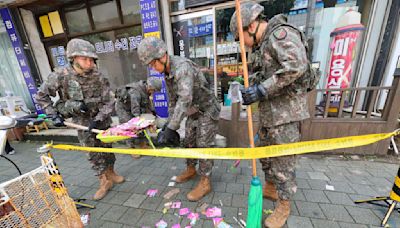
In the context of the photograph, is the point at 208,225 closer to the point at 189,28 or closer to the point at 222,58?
the point at 222,58

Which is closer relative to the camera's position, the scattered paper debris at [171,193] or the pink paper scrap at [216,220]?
the pink paper scrap at [216,220]

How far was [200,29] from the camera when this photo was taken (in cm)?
472

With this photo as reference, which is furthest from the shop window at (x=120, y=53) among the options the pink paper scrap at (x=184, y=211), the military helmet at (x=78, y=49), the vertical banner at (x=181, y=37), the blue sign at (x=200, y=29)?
the pink paper scrap at (x=184, y=211)

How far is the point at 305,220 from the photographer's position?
1958 millimetres

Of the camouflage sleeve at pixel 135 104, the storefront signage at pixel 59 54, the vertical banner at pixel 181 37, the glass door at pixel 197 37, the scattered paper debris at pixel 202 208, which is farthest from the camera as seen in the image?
the storefront signage at pixel 59 54

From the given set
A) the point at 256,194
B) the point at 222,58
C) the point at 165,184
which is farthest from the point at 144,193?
the point at 222,58

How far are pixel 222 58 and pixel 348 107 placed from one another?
337 cm

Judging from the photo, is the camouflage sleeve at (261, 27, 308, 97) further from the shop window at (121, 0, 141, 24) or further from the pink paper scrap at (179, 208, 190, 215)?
the shop window at (121, 0, 141, 24)

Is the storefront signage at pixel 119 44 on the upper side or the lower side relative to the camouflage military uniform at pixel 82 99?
upper

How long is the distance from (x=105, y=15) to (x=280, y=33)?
590 centimetres

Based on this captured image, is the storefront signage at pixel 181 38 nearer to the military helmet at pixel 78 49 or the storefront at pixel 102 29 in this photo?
the storefront at pixel 102 29

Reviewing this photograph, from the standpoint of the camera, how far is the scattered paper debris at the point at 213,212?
6.90 ft

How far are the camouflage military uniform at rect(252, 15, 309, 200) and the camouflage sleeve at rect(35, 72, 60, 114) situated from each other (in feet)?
9.00

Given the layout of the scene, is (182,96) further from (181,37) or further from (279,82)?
(181,37)
